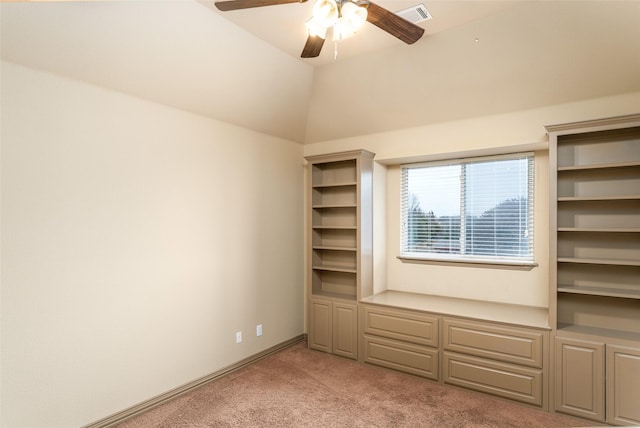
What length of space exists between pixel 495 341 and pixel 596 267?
1056mm

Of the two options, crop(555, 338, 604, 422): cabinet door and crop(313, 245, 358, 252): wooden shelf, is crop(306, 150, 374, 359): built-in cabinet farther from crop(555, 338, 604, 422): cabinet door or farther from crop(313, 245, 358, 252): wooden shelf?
crop(555, 338, 604, 422): cabinet door

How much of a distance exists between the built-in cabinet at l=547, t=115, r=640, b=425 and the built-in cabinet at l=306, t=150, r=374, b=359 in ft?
5.77

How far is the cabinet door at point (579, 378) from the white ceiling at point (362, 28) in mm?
2600

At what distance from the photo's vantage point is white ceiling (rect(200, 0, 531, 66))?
2557 mm

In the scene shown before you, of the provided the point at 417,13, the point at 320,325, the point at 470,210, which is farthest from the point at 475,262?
the point at 417,13

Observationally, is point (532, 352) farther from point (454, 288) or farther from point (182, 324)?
point (182, 324)

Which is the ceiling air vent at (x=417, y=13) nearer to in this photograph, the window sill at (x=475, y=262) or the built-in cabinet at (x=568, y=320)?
the built-in cabinet at (x=568, y=320)

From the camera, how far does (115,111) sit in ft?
9.13

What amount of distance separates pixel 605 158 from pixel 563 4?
131cm

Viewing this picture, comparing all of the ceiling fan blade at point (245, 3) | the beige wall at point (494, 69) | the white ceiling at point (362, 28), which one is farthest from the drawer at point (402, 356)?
the ceiling fan blade at point (245, 3)

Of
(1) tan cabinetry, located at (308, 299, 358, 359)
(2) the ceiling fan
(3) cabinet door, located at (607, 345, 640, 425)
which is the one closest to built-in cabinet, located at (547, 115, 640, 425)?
(3) cabinet door, located at (607, 345, 640, 425)

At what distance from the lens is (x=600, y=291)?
282 cm

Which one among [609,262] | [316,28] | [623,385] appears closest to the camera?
[316,28]

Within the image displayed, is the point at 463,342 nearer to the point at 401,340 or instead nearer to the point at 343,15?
the point at 401,340
